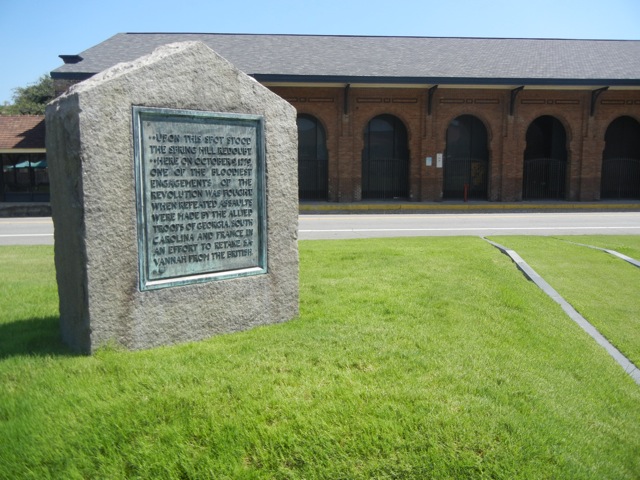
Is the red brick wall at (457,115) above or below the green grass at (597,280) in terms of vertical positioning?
above

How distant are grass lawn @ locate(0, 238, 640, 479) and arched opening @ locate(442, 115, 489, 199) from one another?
23416mm

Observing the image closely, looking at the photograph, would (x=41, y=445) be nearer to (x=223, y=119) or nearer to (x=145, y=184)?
(x=145, y=184)

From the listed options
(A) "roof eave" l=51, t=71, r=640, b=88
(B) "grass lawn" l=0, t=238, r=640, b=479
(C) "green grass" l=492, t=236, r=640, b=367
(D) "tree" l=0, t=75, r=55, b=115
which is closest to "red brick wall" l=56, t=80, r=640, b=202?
(A) "roof eave" l=51, t=71, r=640, b=88

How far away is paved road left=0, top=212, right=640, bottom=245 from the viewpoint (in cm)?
1393

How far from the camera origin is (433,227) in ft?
52.3

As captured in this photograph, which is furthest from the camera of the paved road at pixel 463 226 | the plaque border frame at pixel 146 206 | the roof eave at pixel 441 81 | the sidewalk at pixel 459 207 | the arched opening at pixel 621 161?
A: the arched opening at pixel 621 161

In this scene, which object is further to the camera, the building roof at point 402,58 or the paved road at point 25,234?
the building roof at point 402,58

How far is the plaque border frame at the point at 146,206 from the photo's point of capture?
3.98 meters

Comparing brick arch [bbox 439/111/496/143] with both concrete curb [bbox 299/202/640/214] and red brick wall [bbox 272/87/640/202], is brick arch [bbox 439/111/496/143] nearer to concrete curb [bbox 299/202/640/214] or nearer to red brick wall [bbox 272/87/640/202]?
red brick wall [bbox 272/87/640/202]

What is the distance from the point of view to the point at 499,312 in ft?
17.7

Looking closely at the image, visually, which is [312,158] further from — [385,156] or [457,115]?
[457,115]

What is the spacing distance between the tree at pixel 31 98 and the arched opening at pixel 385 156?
145ft

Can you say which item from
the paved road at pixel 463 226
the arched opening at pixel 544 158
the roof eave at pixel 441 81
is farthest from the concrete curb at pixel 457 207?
the roof eave at pixel 441 81

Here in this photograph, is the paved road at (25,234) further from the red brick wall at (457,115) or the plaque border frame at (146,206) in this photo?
the red brick wall at (457,115)
